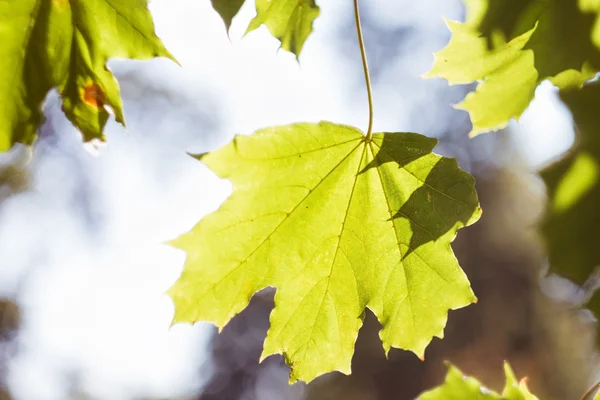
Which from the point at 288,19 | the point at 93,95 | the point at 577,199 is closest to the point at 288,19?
the point at 288,19

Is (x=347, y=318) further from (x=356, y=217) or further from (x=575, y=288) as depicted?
(x=575, y=288)

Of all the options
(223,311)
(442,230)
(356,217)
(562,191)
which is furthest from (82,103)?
(562,191)

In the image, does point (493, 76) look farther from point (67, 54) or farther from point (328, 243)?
point (67, 54)

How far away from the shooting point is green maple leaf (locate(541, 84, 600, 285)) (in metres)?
0.71

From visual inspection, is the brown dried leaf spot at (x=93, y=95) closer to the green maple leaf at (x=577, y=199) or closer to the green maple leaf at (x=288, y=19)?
the green maple leaf at (x=288, y=19)

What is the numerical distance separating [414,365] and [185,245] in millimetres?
9581

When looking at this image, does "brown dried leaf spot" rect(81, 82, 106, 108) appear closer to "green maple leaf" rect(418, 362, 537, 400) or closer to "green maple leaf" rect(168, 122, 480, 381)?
"green maple leaf" rect(168, 122, 480, 381)

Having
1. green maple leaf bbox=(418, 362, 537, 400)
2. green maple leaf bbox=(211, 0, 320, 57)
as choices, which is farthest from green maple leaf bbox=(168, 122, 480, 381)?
green maple leaf bbox=(211, 0, 320, 57)

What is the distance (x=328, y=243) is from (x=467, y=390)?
41 cm

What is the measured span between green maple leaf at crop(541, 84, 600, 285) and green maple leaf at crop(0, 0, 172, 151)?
75 centimetres

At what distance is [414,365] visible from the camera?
962 centimetres

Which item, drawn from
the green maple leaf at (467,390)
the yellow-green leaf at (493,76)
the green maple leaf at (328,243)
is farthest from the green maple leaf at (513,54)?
the green maple leaf at (467,390)

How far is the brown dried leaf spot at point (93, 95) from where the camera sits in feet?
3.45

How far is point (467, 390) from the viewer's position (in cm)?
91
